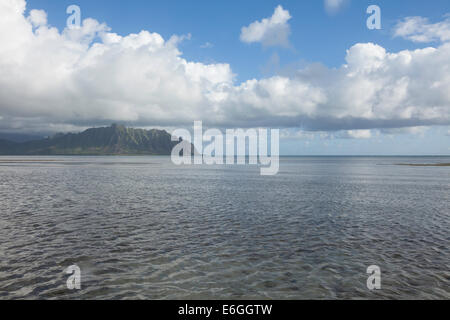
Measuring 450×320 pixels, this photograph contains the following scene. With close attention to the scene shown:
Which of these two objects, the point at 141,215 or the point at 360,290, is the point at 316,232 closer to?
the point at 360,290

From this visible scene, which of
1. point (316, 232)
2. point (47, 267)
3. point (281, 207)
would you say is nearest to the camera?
point (47, 267)

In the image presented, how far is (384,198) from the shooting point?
183ft

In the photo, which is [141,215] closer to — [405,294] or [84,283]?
[84,283]

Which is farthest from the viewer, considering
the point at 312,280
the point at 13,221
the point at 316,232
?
the point at 13,221

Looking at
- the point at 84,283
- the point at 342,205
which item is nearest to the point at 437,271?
the point at 84,283

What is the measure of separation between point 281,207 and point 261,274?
25818 millimetres

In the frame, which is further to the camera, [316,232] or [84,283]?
[316,232]

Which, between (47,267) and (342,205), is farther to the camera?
(342,205)

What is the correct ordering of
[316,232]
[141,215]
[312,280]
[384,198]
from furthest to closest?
[384,198] < [141,215] < [316,232] < [312,280]

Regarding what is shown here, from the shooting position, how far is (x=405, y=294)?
16453 mm

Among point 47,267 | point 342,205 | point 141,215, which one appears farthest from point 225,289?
point 342,205

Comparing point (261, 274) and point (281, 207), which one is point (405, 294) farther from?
point (281, 207)
